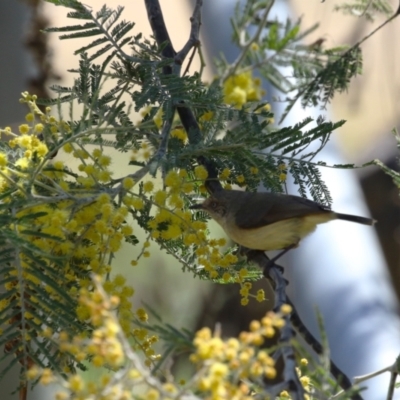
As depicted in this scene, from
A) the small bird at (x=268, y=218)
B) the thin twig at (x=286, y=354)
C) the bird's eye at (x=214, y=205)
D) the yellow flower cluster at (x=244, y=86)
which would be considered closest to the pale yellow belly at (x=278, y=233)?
the small bird at (x=268, y=218)

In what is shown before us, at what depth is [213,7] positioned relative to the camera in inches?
128

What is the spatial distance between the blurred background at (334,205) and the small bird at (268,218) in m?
0.46

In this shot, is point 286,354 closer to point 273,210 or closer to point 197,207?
point 197,207

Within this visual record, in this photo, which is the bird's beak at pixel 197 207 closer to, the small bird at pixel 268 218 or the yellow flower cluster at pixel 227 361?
the small bird at pixel 268 218

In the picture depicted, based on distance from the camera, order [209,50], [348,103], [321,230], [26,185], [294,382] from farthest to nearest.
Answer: [348,103], [209,50], [321,230], [26,185], [294,382]

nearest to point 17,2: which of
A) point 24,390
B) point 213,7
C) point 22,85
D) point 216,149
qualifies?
point 22,85

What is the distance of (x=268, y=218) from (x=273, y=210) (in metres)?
0.03

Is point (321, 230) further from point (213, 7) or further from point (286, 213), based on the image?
point (213, 7)

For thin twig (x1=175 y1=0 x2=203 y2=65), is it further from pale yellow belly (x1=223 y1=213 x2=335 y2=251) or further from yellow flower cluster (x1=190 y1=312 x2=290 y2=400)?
yellow flower cluster (x1=190 y1=312 x2=290 y2=400)

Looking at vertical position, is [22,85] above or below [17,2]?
below

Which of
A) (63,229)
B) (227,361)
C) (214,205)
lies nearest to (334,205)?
(214,205)

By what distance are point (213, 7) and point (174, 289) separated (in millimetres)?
2168

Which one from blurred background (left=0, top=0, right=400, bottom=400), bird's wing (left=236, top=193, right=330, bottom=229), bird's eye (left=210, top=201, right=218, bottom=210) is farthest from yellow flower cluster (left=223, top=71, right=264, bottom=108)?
bird's eye (left=210, top=201, right=218, bottom=210)

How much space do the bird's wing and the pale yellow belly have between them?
2 cm
